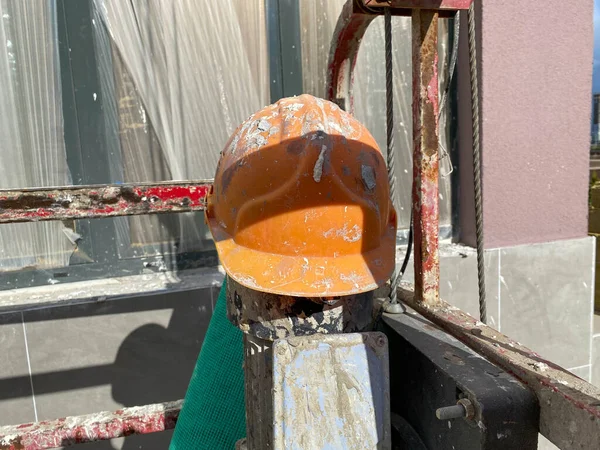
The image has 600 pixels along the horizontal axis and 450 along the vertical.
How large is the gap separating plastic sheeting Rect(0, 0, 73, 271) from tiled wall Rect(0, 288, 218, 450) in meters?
0.39

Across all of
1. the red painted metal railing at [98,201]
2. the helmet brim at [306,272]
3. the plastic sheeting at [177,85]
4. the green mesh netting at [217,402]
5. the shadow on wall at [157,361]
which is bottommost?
the shadow on wall at [157,361]

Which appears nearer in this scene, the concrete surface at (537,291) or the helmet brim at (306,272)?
the helmet brim at (306,272)

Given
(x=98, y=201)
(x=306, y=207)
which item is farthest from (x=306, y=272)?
(x=98, y=201)

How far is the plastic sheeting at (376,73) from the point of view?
285 centimetres

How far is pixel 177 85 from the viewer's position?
2635mm

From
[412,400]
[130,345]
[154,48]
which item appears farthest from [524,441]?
[154,48]

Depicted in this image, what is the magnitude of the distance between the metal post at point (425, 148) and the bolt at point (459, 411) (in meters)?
0.46

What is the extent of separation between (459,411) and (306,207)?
0.56m

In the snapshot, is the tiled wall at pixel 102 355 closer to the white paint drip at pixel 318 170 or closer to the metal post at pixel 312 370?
the metal post at pixel 312 370

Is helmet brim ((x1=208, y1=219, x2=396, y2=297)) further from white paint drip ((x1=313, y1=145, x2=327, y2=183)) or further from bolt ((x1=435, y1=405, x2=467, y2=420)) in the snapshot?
bolt ((x1=435, y1=405, x2=467, y2=420))

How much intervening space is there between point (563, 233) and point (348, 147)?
8.88 ft

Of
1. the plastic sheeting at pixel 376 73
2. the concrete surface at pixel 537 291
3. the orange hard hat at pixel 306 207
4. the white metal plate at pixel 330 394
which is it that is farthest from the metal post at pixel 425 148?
the plastic sheeting at pixel 376 73

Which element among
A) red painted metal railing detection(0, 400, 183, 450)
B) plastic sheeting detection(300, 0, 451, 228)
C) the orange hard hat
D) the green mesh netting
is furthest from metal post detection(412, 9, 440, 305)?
plastic sheeting detection(300, 0, 451, 228)

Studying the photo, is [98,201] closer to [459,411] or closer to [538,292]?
[459,411]
